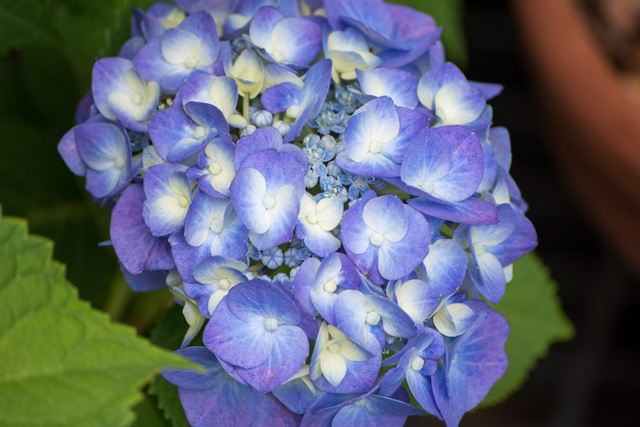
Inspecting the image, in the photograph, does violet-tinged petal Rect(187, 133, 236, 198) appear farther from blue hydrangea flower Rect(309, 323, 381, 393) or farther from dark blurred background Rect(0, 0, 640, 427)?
dark blurred background Rect(0, 0, 640, 427)

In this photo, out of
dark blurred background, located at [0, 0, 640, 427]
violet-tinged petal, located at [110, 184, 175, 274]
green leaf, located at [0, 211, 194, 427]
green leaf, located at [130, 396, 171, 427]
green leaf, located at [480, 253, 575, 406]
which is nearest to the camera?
green leaf, located at [0, 211, 194, 427]

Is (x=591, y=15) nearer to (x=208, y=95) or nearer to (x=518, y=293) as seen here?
(x=518, y=293)

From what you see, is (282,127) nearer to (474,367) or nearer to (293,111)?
(293,111)

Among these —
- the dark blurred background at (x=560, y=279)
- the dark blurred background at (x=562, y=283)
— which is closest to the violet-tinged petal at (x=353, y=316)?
the dark blurred background at (x=560, y=279)

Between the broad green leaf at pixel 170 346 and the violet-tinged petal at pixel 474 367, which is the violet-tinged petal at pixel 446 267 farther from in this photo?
the broad green leaf at pixel 170 346

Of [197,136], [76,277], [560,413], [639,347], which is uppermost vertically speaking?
[197,136]

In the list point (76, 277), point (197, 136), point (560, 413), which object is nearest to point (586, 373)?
point (560, 413)

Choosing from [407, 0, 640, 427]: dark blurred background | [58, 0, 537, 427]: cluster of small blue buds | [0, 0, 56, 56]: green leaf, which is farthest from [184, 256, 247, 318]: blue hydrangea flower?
[407, 0, 640, 427]: dark blurred background
